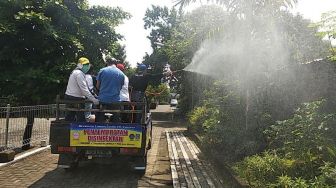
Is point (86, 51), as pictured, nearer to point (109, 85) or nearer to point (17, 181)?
point (109, 85)

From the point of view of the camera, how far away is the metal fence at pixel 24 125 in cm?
1008

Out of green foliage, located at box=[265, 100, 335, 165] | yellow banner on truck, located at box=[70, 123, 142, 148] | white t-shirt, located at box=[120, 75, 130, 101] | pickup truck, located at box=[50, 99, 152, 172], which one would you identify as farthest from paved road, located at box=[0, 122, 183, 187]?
green foliage, located at box=[265, 100, 335, 165]

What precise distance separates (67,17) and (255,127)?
21.9 ft

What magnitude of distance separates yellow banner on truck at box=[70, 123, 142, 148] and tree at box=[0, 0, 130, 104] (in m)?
3.88

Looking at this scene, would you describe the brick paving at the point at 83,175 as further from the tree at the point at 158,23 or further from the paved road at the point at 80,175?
the tree at the point at 158,23

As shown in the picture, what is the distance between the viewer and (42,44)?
11.2 m

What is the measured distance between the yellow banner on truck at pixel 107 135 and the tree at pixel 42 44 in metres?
3.88

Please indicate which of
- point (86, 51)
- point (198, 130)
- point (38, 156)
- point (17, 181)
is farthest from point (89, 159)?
point (198, 130)

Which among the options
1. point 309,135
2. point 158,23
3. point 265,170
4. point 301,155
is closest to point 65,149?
point 265,170

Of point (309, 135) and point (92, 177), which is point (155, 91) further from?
point (309, 135)

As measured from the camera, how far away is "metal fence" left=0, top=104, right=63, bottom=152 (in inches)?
397

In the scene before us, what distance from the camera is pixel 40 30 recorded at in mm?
10945

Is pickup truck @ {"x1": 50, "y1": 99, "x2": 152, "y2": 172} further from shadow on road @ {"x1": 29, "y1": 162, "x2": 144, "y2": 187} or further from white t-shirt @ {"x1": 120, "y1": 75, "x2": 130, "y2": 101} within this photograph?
white t-shirt @ {"x1": 120, "y1": 75, "x2": 130, "y2": 101}

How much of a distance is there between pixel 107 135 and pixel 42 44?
4886 millimetres
